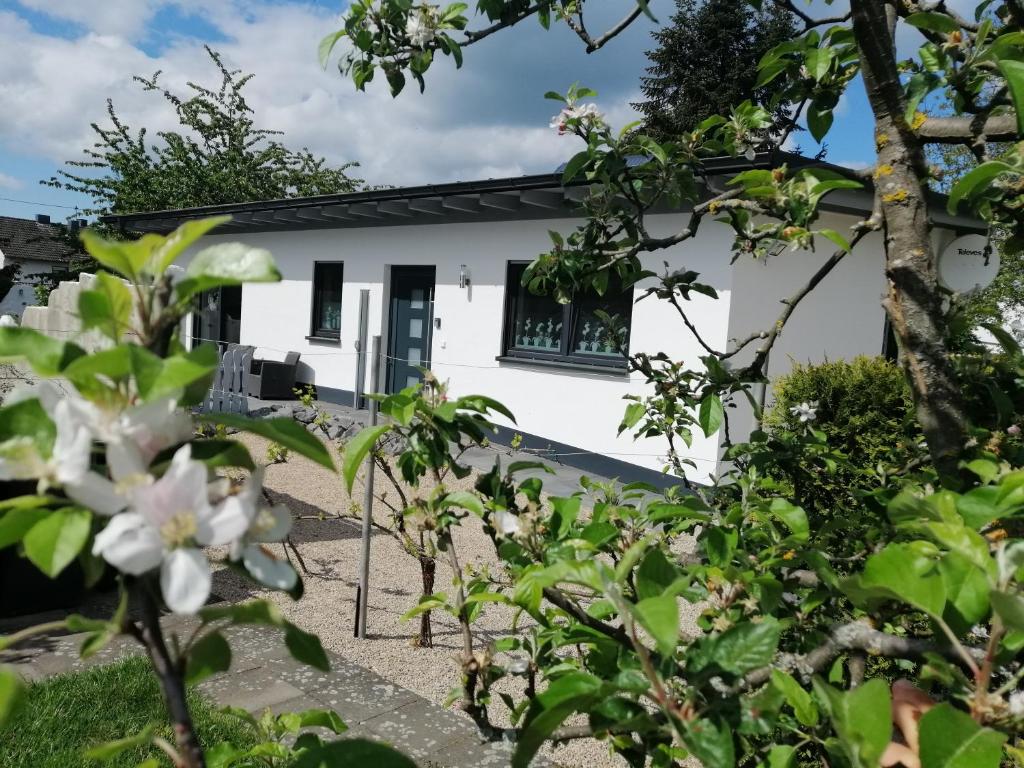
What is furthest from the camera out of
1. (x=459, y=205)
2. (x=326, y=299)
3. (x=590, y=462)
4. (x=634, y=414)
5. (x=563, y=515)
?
(x=326, y=299)

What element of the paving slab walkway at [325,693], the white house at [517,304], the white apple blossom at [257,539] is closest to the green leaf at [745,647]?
the white apple blossom at [257,539]

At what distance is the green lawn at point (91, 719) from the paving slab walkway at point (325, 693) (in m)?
0.12

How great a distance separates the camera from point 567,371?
8.78 m

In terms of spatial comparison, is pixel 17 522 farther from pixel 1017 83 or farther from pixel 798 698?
pixel 1017 83

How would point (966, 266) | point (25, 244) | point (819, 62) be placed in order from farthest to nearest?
point (25, 244), point (966, 266), point (819, 62)

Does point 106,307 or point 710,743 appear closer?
point 106,307

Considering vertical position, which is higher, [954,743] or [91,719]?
[954,743]

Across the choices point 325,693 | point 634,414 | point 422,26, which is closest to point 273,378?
point 325,693

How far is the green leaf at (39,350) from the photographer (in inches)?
20.2

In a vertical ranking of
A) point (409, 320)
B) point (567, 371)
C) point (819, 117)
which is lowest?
point (567, 371)

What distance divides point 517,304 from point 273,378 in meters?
4.90

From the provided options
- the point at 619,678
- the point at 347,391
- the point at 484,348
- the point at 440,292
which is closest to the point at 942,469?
the point at 619,678

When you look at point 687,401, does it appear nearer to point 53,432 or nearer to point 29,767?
point 53,432

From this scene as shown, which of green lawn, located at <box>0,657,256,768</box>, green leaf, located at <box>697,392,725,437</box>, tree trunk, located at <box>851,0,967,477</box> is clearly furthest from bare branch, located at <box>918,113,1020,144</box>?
green lawn, located at <box>0,657,256,768</box>
